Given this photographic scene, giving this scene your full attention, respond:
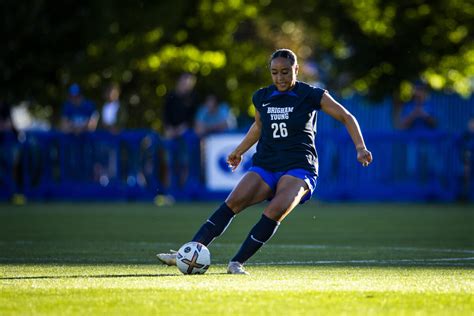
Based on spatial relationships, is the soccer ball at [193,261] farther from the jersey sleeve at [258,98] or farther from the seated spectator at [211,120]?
the seated spectator at [211,120]

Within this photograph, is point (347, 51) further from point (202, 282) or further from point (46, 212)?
point (202, 282)

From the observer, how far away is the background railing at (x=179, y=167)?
78.3 ft

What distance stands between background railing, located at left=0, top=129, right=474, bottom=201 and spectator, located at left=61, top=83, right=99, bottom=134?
8.6 inches

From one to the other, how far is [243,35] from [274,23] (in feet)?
4.66

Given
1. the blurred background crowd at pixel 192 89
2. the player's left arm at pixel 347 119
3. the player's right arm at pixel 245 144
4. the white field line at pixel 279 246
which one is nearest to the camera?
the player's left arm at pixel 347 119

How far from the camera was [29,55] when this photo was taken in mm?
26312

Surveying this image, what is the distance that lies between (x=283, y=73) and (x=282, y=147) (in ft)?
2.06

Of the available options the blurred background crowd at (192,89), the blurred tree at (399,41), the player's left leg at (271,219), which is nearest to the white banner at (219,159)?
the blurred background crowd at (192,89)

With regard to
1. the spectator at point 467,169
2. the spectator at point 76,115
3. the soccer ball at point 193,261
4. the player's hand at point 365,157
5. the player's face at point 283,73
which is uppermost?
the player's face at point 283,73

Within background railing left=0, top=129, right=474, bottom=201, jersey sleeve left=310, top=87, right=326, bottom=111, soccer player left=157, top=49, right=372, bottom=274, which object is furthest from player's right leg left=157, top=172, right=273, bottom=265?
background railing left=0, top=129, right=474, bottom=201

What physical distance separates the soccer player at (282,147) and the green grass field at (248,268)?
523 millimetres

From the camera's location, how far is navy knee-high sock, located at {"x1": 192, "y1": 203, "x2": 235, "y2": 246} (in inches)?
388

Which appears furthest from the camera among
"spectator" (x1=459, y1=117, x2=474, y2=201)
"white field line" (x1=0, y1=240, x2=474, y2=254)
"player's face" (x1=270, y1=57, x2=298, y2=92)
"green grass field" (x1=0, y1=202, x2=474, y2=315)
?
"spectator" (x1=459, y1=117, x2=474, y2=201)

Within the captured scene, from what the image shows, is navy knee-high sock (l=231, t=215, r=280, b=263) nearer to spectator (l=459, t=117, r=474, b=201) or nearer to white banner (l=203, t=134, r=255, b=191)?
white banner (l=203, t=134, r=255, b=191)
